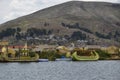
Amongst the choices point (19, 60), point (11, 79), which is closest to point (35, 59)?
point (19, 60)

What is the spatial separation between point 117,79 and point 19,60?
116 metres

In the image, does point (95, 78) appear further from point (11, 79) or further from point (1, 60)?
point (1, 60)

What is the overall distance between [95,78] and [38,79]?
10.8 metres

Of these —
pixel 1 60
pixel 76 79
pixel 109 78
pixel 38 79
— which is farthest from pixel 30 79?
pixel 1 60

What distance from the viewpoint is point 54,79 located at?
281 ft

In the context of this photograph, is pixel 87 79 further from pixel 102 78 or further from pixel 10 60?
pixel 10 60

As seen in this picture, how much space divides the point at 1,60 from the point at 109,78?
11275cm

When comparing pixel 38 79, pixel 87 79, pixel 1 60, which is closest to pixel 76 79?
pixel 87 79

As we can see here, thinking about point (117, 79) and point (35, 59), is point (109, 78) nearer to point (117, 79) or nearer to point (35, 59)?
point (117, 79)

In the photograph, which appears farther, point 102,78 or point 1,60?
point 1,60

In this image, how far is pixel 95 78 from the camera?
8519 centimetres

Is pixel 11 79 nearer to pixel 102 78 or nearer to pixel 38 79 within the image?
pixel 38 79

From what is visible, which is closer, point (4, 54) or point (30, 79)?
point (30, 79)

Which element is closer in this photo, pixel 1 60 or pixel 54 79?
pixel 54 79
